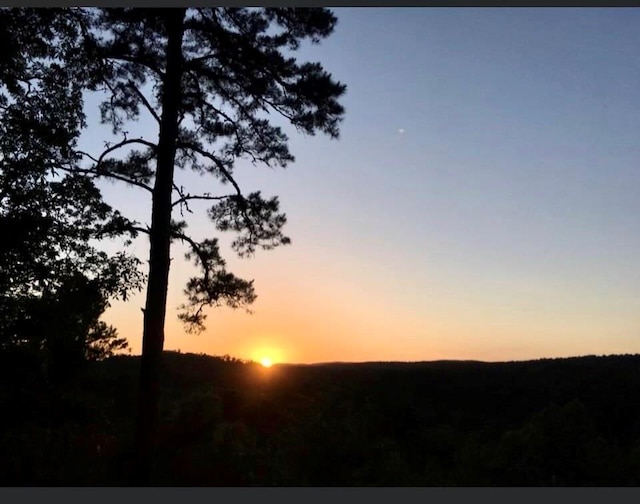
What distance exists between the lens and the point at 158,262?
41.3 ft

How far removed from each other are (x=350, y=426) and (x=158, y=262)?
548 cm

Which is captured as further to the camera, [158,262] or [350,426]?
[350,426]

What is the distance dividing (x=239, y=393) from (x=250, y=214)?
702 cm

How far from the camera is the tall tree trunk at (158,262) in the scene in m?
11.7

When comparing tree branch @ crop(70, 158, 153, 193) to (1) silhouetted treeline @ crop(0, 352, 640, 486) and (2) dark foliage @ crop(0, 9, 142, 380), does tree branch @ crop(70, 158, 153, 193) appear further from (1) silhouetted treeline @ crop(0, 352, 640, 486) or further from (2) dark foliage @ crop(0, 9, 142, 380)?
(1) silhouetted treeline @ crop(0, 352, 640, 486)

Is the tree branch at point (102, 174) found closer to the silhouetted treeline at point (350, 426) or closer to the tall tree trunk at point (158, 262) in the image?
the tall tree trunk at point (158, 262)

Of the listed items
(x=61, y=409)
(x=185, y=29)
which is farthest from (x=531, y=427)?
(x=185, y=29)

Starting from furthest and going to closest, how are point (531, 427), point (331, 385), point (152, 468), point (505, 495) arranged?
point (331, 385) → point (531, 427) → point (152, 468) → point (505, 495)

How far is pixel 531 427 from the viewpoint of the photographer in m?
13.8

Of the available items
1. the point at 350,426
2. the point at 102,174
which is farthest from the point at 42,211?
the point at 350,426

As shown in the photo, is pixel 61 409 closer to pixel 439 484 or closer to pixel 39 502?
pixel 39 502

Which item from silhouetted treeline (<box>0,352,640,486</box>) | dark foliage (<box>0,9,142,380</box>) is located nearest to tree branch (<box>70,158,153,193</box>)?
dark foliage (<box>0,9,142,380</box>)

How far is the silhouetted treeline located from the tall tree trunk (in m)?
0.83

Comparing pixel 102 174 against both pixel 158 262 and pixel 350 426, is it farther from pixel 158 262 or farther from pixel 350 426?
pixel 350 426
